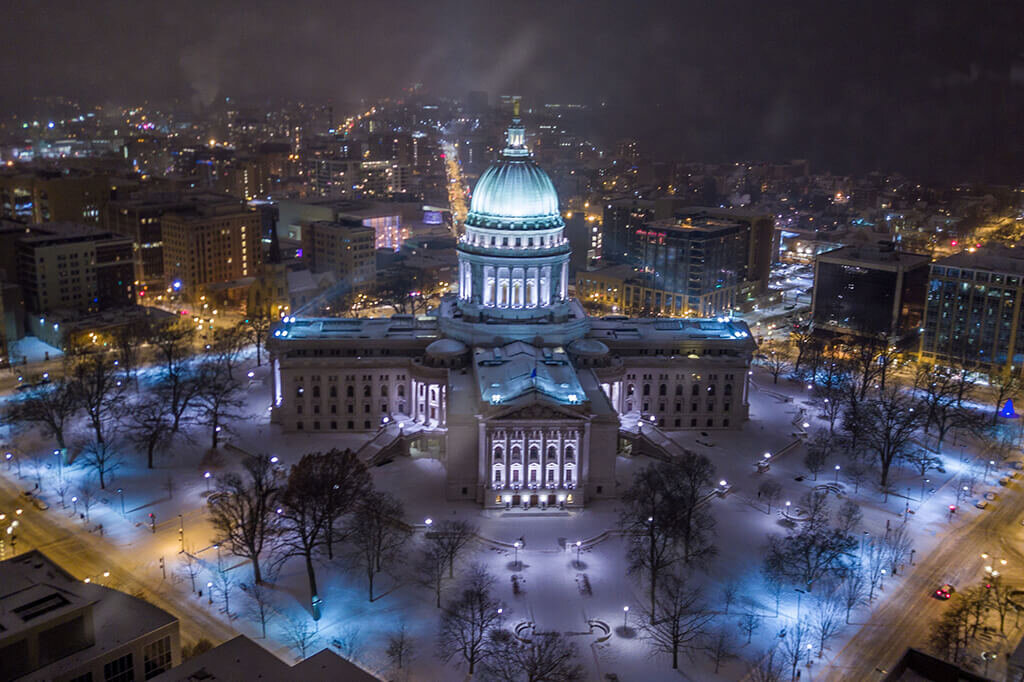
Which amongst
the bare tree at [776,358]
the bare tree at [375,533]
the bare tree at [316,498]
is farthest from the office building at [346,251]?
the bare tree at [375,533]

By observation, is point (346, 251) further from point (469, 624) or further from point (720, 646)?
point (720, 646)

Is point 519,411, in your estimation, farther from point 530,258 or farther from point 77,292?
point 77,292

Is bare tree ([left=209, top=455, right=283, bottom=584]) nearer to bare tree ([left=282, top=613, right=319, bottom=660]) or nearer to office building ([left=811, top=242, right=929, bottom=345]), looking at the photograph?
bare tree ([left=282, top=613, right=319, bottom=660])

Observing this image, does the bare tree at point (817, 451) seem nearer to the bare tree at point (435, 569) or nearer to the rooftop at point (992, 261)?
the bare tree at point (435, 569)

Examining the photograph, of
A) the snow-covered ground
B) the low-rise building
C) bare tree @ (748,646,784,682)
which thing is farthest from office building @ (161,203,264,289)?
bare tree @ (748,646,784,682)

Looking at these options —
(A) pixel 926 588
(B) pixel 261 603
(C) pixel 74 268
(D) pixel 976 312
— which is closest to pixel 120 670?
(B) pixel 261 603
